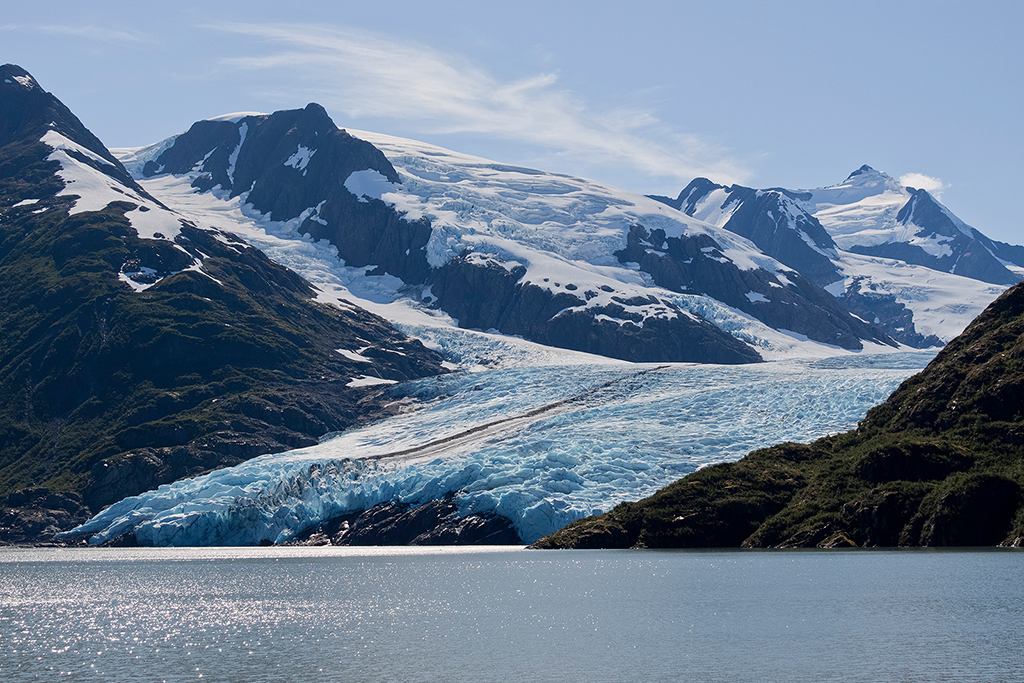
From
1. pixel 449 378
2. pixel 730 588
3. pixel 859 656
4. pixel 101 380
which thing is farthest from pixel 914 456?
pixel 101 380

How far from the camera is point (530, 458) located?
128m

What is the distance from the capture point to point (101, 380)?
193 metres

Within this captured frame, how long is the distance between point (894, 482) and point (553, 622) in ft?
175

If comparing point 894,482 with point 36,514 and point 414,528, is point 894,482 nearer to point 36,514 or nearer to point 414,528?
point 414,528

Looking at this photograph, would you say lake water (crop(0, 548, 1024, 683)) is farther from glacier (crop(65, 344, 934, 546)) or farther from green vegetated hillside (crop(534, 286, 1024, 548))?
glacier (crop(65, 344, 934, 546))

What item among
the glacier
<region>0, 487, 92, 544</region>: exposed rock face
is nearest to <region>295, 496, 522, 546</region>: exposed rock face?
the glacier

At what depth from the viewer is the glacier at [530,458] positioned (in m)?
123

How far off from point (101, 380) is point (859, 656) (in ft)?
583

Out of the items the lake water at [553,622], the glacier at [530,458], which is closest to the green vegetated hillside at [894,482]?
the lake water at [553,622]

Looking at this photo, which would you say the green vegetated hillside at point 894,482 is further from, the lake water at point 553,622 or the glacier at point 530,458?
the glacier at point 530,458

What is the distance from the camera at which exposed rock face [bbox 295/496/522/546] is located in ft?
404

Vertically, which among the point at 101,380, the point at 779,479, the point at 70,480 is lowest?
the point at 70,480

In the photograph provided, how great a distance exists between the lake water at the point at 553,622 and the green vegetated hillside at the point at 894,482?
9.24 m

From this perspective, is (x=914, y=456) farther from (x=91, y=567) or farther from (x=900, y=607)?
(x=91, y=567)
